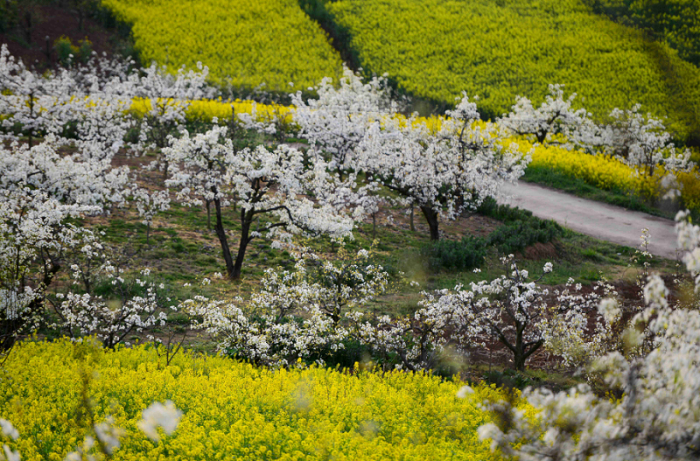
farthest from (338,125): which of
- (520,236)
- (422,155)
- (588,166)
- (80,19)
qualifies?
(80,19)

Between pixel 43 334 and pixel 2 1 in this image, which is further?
pixel 2 1

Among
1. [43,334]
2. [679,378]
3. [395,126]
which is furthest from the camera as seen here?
[395,126]

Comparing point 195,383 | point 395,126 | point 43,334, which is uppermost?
point 395,126

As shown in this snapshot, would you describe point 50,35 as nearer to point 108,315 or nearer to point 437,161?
point 437,161

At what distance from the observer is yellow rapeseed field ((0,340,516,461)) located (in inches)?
189

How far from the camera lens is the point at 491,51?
3769 cm

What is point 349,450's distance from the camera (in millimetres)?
4746

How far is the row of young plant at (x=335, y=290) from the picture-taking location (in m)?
2.58

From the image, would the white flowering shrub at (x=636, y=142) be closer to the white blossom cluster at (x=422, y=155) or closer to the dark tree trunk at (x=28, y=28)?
the white blossom cluster at (x=422, y=155)

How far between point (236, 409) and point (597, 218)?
575 inches

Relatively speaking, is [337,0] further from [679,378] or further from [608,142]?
[679,378]

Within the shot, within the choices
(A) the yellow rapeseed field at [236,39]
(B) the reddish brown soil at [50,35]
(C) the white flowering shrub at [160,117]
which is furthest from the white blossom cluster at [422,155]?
(B) the reddish brown soil at [50,35]

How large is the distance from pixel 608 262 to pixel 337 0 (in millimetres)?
38224

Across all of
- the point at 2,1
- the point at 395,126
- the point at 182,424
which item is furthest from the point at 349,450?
the point at 2,1
